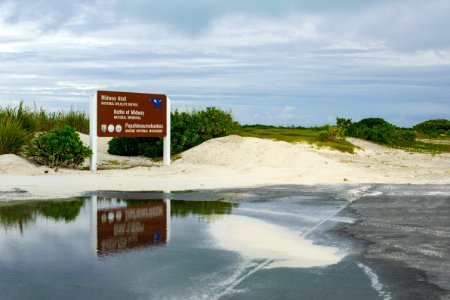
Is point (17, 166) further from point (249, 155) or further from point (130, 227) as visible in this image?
point (130, 227)

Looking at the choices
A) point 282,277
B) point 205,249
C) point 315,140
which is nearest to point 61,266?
point 205,249

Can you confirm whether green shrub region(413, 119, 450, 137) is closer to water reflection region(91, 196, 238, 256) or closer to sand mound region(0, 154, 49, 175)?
sand mound region(0, 154, 49, 175)

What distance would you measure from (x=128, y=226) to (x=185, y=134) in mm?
16830

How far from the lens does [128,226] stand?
9.38 meters

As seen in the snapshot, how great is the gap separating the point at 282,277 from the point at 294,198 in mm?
7165

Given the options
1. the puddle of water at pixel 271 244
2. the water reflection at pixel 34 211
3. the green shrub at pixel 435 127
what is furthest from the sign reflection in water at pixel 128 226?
the green shrub at pixel 435 127

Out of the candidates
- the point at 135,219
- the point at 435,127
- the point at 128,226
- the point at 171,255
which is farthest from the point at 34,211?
the point at 435,127

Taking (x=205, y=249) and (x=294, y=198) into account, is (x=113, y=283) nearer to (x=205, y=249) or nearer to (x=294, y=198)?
(x=205, y=249)

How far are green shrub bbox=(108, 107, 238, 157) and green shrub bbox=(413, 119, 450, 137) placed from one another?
33.7 meters

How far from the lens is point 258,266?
6.69 m

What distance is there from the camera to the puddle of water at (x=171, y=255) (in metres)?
5.73

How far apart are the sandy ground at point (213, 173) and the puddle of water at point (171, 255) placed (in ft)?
12.9

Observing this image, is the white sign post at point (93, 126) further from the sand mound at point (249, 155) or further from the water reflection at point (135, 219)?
the water reflection at point (135, 219)

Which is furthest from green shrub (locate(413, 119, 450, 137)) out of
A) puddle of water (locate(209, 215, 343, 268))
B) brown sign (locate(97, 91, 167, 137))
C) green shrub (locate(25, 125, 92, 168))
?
puddle of water (locate(209, 215, 343, 268))
